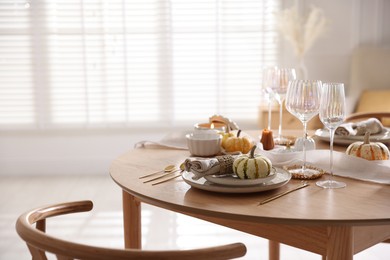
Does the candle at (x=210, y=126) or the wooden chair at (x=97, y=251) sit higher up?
the candle at (x=210, y=126)

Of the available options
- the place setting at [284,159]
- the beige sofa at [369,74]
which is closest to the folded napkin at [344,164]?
the place setting at [284,159]

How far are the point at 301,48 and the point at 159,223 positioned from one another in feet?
6.01

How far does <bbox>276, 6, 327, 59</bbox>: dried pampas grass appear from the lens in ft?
14.4

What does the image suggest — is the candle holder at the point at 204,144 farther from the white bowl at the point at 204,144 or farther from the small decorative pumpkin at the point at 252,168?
the small decorative pumpkin at the point at 252,168

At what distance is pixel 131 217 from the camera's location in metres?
1.89

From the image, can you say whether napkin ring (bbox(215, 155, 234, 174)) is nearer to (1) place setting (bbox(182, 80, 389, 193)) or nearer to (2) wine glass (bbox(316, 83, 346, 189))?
(1) place setting (bbox(182, 80, 389, 193))

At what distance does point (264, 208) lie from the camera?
1383 mm

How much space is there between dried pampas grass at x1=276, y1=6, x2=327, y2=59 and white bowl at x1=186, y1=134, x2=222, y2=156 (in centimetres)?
264

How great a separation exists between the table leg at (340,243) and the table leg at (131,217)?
711 mm

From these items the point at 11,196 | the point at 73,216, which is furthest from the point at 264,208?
the point at 11,196

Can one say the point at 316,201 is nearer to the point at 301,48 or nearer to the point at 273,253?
the point at 273,253

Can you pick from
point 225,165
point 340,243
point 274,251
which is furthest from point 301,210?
point 274,251

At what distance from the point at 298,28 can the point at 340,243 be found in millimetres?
3232

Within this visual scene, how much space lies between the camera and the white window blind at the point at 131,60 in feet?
14.9
